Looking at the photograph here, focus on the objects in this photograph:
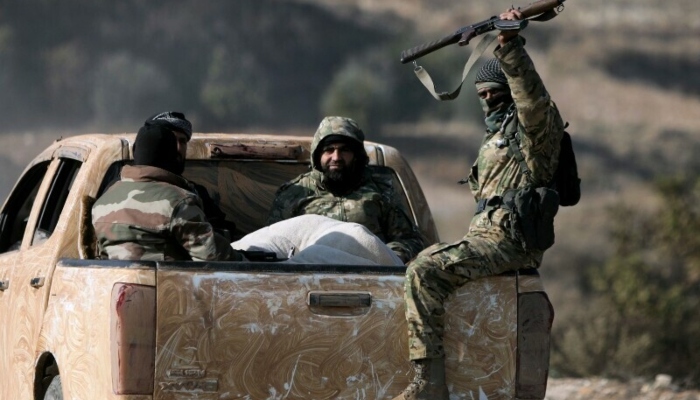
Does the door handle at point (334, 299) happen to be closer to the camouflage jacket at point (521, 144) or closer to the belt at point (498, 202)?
the camouflage jacket at point (521, 144)

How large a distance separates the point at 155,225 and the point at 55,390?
0.81 metres

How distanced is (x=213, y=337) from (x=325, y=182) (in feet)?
7.20

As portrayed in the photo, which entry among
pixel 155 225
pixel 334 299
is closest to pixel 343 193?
pixel 155 225

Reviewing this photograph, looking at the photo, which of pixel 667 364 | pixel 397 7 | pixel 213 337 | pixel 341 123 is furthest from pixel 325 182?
pixel 397 7

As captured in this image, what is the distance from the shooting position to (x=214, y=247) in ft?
18.3

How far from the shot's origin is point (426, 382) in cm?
531

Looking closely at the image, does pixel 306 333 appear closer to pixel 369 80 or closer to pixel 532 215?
pixel 532 215

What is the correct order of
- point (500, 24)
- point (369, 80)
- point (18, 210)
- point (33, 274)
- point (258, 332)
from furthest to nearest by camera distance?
point (369, 80)
point (18, 210)
point (33, 274)
point (500, 24)
point (258, 332)

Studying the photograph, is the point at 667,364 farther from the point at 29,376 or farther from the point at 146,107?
the point at 146,107

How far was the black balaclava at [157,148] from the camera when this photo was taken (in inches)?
230

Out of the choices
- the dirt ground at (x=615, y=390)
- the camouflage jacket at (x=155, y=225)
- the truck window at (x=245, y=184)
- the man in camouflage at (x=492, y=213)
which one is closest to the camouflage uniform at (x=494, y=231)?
the man in camouflage at (x=492, y=213)

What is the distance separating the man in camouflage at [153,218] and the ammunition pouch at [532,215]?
1.15 m

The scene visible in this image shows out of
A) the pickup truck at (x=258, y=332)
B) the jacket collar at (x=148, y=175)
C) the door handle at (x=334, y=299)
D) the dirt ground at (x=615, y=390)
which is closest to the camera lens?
the pickup truck at (x=258, y=332)

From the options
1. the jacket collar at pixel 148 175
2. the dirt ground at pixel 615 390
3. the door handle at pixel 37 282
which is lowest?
the dirt ground at pixel 615 390
